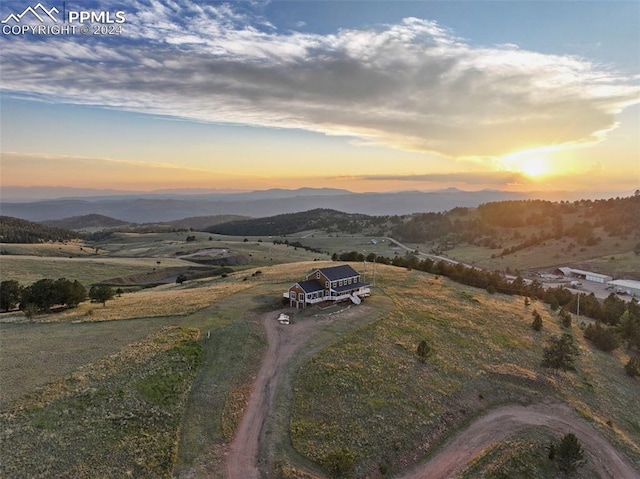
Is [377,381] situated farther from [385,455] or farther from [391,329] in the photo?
[391,329]

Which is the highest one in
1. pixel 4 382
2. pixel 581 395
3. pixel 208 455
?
pixel 4 382

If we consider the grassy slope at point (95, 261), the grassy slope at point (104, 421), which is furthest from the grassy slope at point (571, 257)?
the grassy slope at point (104, 421)

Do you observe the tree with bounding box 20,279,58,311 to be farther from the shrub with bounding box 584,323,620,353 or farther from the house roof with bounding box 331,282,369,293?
the shrub with bounding box 584,323,620,353

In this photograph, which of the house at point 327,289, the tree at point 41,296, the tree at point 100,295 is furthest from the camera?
the tree at point 100,295

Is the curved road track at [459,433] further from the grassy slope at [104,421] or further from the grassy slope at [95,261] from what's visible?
the grassy slope at [95,261]

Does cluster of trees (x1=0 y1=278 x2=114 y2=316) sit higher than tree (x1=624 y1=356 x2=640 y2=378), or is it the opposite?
cluster of trees (x1=0 y1=278 x2=114 y2=316)

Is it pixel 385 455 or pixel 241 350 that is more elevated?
pixel 241 350

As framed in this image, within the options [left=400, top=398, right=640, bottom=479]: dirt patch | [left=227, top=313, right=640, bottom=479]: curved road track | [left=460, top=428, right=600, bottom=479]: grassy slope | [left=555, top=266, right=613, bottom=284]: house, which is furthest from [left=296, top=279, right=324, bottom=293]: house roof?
[left=555, top=266, right=613, bottom=284]: house

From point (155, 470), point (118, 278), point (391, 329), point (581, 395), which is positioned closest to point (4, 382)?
point (155, 470)
